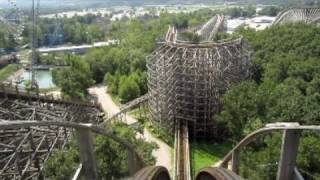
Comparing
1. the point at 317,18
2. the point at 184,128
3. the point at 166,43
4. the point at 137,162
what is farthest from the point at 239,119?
the point at 317,18

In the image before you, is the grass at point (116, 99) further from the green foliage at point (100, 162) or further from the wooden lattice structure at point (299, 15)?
the wooden lattice structure at point (299, 15)

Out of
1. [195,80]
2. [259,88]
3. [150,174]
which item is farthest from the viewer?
[195,80]

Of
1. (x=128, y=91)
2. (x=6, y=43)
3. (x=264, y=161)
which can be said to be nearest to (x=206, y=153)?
(x=264, y=161)

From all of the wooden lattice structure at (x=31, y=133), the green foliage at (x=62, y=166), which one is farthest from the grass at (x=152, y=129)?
the green foliage at (x=62, y=166)

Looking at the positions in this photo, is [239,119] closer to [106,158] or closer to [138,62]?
[106,158]

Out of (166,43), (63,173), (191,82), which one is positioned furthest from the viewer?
(166,43)

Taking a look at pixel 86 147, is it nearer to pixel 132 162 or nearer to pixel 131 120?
pixel 132 162
